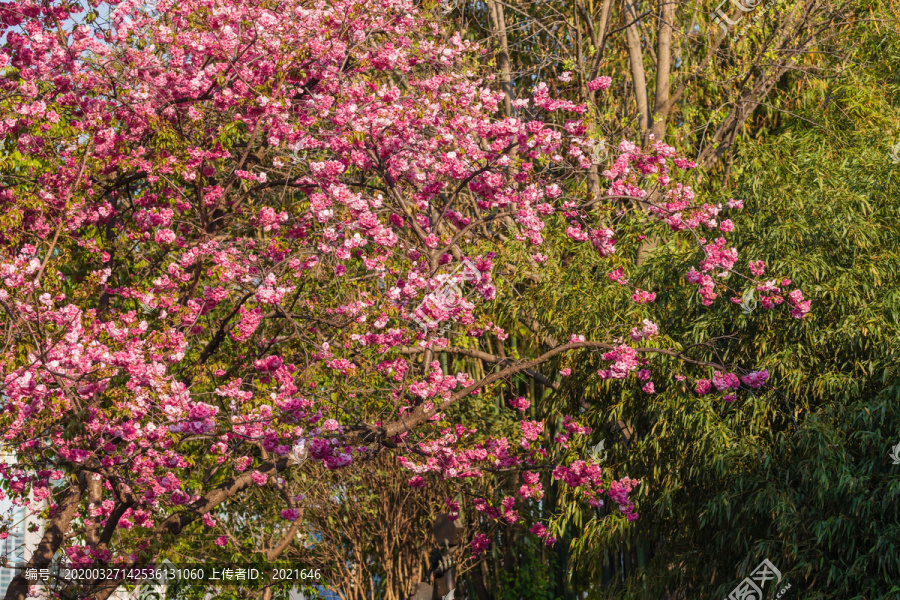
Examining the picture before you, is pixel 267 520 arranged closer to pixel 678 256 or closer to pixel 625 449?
pixel 625 449

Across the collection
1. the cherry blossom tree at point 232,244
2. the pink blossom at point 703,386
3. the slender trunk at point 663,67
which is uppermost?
the slender trunk at point 663,67

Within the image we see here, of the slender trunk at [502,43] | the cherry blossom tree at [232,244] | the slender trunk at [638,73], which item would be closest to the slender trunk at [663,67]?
the slender trunk at [638,73]

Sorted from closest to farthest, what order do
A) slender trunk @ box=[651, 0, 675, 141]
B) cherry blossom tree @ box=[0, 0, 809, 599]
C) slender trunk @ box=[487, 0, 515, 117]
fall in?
cherry blossom tree @ box=[0, 0, 809, 599] < slender trunk @ box=[651, 0, 675, 141] < slender trunk @ box=[487, 0, 515, 117]

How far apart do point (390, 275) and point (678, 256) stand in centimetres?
222

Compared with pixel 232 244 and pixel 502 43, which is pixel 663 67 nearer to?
pixel 502 43

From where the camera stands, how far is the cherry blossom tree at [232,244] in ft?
17.0

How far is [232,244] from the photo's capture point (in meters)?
6.09

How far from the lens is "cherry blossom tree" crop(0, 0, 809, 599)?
17.0ft

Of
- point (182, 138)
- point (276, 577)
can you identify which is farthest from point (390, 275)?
point (276, 577)

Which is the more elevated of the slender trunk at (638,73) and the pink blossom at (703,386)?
the slender trunk at (638,73)

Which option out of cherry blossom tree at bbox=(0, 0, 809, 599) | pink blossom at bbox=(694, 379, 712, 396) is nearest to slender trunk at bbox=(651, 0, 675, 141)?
cherry blossom tree at bbox=(0, 0, 809, 599)

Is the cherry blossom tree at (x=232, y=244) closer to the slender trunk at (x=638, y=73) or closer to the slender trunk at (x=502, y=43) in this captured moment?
the slender trunk at (x=638, y=73)

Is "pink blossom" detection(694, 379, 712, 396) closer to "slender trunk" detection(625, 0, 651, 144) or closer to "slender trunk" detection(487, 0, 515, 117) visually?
"slender trunk" detection(625, 0, 651, 144)

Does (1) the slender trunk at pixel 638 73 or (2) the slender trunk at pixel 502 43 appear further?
(2) the slender trunk at pixel 502 43
